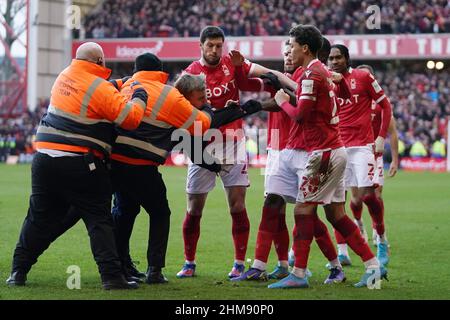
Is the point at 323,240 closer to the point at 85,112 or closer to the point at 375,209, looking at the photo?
the point at 375,209

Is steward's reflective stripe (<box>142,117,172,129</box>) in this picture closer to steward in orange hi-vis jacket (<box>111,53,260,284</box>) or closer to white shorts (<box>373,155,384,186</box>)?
steward in orange hi-vis jacket (<box>111,53,260,284</box>)

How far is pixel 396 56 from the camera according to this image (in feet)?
129

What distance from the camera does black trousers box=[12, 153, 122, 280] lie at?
25.7 ft

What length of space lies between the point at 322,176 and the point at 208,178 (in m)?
1.69

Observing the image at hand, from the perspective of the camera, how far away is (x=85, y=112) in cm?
779

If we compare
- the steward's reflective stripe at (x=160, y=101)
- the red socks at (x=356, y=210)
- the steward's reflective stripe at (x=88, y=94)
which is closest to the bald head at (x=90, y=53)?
the steward's reflective stripe at (x=88, y=94)

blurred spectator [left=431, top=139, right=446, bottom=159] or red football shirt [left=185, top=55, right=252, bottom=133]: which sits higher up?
red football shirt [left=185, top=55, right=252, bottom=133]

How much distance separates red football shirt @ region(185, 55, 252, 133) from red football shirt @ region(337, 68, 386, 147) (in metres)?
1.91

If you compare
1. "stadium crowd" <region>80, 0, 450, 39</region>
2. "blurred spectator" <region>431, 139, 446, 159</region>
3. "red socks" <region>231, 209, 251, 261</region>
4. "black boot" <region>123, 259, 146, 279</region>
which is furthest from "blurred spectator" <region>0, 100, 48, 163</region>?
"black boot" <region>123, 259, 146, 279</region>

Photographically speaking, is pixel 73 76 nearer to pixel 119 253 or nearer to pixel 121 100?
pixel 121 100

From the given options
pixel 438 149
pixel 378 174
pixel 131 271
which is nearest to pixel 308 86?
pixel 131 271
